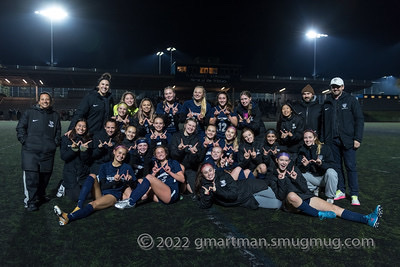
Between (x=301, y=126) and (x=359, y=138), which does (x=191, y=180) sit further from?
(x=359, y=138)

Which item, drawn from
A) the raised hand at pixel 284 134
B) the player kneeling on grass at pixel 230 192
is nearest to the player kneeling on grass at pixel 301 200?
the player kneeling on grass at pixel 230 192

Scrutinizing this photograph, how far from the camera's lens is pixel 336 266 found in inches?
105

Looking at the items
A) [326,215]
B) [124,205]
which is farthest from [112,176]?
[326,215]

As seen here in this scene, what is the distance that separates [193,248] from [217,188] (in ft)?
4.50

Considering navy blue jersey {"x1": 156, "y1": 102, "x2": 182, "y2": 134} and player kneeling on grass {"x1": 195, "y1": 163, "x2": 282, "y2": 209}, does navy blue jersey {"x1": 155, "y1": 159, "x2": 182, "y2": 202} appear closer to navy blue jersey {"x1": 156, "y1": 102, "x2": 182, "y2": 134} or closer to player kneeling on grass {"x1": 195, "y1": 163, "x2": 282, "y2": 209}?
player kneeling on grass {"x1": 195, "y1": 163, "x2": 282, "y2": 209}

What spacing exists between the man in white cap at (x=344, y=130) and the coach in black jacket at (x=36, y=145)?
4.43 meters

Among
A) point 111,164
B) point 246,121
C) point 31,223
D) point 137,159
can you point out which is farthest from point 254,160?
point 31,223

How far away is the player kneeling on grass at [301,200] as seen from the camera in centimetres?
372

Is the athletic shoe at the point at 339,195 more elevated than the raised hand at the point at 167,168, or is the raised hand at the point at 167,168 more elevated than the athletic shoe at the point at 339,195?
the raised hand at the point at 167,168

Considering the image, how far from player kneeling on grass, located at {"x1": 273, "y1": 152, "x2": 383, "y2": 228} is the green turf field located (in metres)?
0.10

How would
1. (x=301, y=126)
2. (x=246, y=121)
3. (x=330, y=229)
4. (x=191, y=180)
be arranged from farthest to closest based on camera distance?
1. (x=246, y=121)
2. (x=301, y=126)
3. (x=191, y=180)
4. (x=330, y=229)

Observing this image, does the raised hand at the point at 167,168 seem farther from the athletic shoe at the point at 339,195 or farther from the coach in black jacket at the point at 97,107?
the athletic shoe at the point at 339,195

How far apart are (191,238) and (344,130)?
3.10 meters

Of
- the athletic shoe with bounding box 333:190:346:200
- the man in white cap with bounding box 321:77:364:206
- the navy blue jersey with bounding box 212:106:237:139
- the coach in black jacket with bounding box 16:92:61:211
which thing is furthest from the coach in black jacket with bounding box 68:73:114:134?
the athletic shoe with bounding box 333:190:346:200
